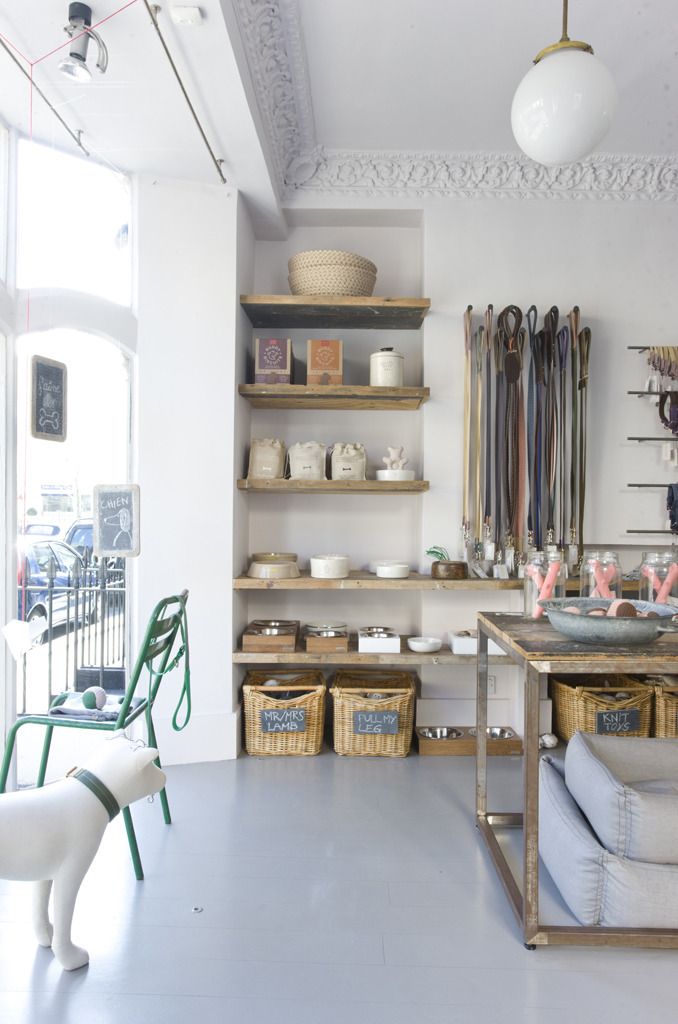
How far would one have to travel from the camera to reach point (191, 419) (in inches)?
140

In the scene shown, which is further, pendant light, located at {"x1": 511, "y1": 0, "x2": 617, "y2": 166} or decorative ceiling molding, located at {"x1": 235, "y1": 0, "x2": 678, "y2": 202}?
decorative ceiling molding, located at {"x1": 235, "y1": 0, "x2": 678, "y2": 202}

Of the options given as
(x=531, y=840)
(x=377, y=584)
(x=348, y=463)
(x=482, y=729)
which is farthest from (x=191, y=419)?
(x=531, y=840)

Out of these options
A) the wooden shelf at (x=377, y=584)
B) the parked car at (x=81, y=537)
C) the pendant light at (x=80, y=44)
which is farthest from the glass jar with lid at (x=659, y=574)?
the pendant light at (x=80, y=44)

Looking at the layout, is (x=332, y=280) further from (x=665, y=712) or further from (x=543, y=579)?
(x=665, y=712)

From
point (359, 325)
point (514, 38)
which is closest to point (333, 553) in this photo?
point (359, 325)

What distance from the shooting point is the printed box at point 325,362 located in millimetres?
3768

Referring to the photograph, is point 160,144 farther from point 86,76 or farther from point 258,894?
point 258,894

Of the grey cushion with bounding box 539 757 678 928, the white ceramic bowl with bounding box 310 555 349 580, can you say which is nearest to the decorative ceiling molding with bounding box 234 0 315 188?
the white ceramic bowl with bounding box 310 555 349 580

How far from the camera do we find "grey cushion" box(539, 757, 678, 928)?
1.98 m

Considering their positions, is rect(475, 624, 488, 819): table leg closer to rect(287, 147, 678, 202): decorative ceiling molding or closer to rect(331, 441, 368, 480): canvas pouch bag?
rect(331, 441, 368, 480): canvas pouch bag

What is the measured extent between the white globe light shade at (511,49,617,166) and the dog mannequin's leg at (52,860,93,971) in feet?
7.87

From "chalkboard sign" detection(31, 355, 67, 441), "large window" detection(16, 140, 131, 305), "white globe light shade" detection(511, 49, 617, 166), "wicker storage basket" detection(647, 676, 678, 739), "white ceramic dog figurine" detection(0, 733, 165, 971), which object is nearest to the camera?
"white ceramic dog figurine" detection(0, 733, 165, 971)

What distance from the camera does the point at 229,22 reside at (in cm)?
240

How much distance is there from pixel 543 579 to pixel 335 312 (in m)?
2.08
